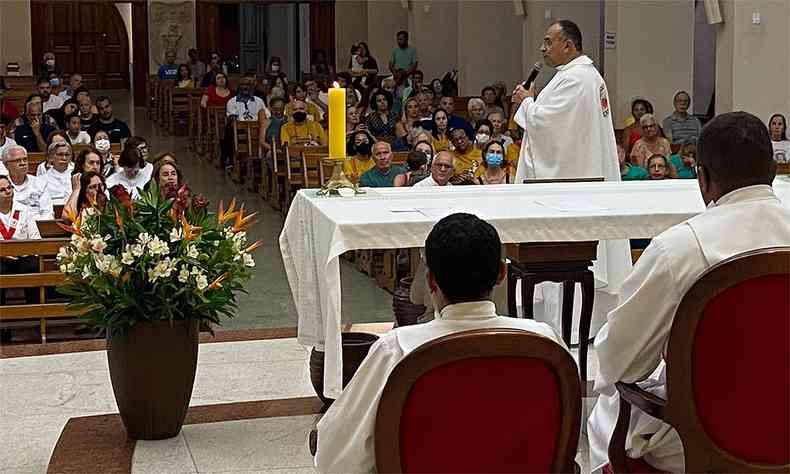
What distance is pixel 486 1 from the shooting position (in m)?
18.3

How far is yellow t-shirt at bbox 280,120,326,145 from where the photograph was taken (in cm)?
1312

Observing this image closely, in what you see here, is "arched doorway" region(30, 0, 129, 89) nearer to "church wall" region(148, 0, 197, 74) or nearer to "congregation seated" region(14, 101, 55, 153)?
"church wall" region(148, 0, 197, 74)

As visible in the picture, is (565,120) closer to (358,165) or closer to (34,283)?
(34,283)

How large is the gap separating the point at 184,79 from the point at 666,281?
17304mm

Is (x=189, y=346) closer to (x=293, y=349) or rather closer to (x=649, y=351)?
(x=293, y=349)

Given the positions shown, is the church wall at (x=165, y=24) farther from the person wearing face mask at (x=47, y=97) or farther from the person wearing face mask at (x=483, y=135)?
the person wearing face mask at (x=483, y=135)

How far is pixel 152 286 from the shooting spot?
4.29m

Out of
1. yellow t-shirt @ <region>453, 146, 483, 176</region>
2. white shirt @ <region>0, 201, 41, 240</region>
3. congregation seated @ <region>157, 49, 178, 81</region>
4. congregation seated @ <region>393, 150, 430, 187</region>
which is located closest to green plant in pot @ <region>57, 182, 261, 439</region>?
white shirt @ <region>0, 201, 41, 240</region>

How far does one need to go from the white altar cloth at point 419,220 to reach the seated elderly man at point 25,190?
→ 440cm

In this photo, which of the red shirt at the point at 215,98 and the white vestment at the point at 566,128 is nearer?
the white vestment at the point at 566,128

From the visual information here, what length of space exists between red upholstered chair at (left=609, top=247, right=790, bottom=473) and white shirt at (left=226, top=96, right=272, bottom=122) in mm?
13014

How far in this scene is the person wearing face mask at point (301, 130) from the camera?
1308 cm

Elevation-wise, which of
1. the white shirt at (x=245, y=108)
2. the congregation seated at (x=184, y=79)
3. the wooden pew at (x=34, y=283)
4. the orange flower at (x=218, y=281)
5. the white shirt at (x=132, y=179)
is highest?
the congregation seated at (x=184, y=79)

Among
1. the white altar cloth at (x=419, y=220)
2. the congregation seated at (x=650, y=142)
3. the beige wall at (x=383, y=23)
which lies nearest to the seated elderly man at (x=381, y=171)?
the congregation seated at (x=650, y=142)
